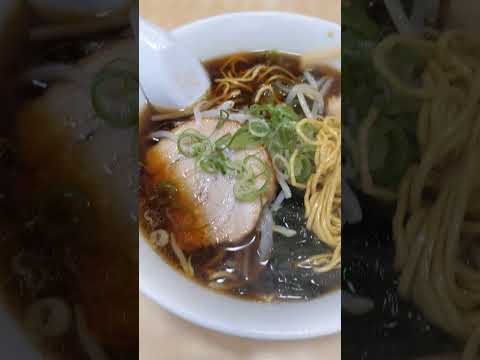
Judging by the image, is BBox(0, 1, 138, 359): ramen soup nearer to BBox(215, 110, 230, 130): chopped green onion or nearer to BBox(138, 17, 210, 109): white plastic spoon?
BBox(138, 17, 210, 109): white plastic spoon

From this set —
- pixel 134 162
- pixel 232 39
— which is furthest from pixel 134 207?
pixel 232 39

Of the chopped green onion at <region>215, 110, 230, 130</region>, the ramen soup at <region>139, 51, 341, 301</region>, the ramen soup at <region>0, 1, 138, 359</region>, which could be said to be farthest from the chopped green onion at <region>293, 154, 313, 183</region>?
the ramen soup at <region>0, 1, 138, 359</region>

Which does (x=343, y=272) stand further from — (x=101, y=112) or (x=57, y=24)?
(x=57, y=24)

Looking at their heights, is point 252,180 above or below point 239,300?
above

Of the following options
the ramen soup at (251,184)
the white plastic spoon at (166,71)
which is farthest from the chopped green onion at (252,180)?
the white plastic spoon at (166,71)

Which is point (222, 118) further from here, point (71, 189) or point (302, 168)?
point (71, 189)

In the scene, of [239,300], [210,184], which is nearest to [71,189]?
[210,184]
